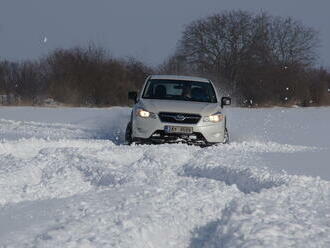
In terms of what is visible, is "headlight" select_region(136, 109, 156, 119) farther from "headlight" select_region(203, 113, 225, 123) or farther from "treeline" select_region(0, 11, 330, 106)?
"treeline" select_region(0, 11, 330, 106)

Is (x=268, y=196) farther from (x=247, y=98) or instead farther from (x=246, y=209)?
(x=247, y=98)

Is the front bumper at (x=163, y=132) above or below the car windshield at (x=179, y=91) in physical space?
below

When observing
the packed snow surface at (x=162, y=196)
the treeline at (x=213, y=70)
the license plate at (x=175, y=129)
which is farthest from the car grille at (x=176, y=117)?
the treeline at (x=213, y=70)

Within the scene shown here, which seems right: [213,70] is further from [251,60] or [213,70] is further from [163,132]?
[163,132]

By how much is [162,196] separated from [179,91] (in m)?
6.44

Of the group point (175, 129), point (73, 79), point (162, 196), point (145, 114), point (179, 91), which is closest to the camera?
point (162, 196)

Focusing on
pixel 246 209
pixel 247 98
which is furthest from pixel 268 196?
pixel 247 98

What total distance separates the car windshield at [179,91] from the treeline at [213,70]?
2134cm

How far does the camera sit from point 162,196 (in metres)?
6.20

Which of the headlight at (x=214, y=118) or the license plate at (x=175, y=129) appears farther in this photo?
the headlight at (x=214, y=118)

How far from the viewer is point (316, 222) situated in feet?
16.8

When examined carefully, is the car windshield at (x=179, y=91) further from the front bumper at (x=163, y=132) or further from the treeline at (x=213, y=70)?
the treeline at (x=213, y=70)

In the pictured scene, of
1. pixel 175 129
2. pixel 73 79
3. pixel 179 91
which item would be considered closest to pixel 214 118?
pixel 175 129

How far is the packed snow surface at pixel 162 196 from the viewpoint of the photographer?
482 cm
